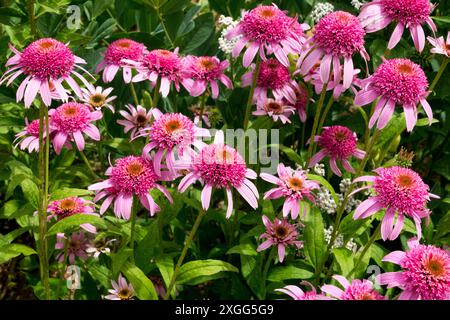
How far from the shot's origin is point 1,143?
2.74 m

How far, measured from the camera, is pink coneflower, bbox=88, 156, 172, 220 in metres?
1.99

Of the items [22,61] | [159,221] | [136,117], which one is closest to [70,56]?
[22,61]

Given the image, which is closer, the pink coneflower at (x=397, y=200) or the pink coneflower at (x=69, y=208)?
the pink coneflower at (x=397, y=200)

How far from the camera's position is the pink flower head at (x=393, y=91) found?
198 centimetres

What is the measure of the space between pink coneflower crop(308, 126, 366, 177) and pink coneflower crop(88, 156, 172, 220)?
0.80m

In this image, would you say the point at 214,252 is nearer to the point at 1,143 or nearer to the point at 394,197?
the point at 394,197

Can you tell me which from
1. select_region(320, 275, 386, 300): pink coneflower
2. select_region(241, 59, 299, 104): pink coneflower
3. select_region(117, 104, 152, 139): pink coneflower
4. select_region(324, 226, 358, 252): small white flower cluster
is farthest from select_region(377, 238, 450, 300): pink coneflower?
select_region(117, 104, 152, 139): pink coneflower

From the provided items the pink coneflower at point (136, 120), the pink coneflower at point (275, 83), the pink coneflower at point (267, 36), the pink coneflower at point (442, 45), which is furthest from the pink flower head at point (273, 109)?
the pink coneflower at point (442, 45)

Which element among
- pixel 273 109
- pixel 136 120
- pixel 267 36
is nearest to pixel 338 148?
pixel 273 109

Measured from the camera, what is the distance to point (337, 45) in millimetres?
2104

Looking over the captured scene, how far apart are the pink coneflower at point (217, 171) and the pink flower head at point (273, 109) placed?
552 mm

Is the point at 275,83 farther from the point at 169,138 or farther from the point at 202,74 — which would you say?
the point at 169,138

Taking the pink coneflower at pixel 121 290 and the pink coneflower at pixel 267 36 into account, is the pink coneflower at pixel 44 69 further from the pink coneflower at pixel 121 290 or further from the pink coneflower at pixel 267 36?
the pink coneflower at pixel 121 290

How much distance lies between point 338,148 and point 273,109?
341 millimetres
